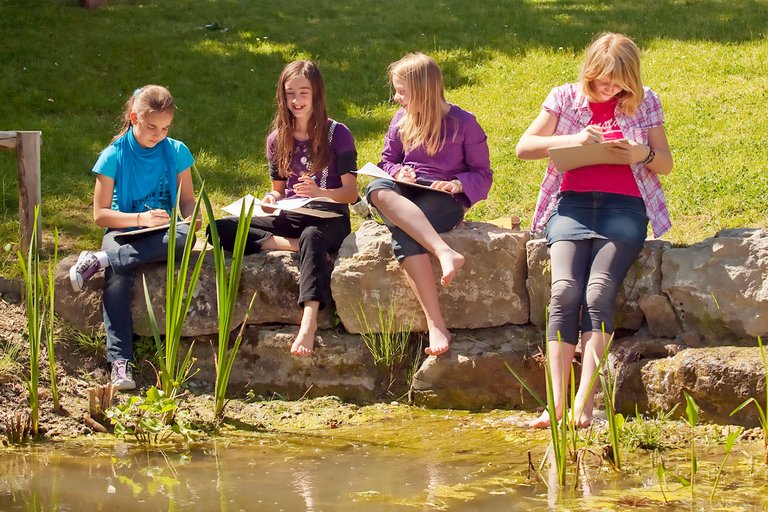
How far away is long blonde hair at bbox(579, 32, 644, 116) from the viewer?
13.6 feet

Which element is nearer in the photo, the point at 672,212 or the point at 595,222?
the point at 595,222

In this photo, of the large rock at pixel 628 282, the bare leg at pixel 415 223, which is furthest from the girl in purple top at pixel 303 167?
the large rock at pixel 628 282

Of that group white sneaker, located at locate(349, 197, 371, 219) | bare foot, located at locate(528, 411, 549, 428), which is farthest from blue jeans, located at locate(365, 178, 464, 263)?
bare foot, located at locate(528, 411, 549, 428)

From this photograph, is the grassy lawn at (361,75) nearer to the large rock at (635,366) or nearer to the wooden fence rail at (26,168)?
the wooden fence rail at (26,168)

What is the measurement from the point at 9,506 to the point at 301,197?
203 cm

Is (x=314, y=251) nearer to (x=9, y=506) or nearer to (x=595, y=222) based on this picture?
(x=595, y=222)

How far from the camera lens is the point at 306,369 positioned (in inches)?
183

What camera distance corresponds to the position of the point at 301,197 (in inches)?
188

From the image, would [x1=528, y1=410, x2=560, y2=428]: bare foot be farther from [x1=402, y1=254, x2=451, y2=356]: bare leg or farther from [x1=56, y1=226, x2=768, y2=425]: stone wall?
[x1=402, y1=254, x2=451, y2=356]: bare leg

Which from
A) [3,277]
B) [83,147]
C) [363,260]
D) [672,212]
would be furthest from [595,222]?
[83,147]

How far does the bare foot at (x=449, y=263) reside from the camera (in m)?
4.18

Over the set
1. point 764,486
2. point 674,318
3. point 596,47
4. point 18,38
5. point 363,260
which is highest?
point 18,38

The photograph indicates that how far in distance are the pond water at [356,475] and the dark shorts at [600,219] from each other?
822mm

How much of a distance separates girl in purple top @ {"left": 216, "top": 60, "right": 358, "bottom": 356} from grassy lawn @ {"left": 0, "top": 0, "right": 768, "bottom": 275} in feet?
5.08
